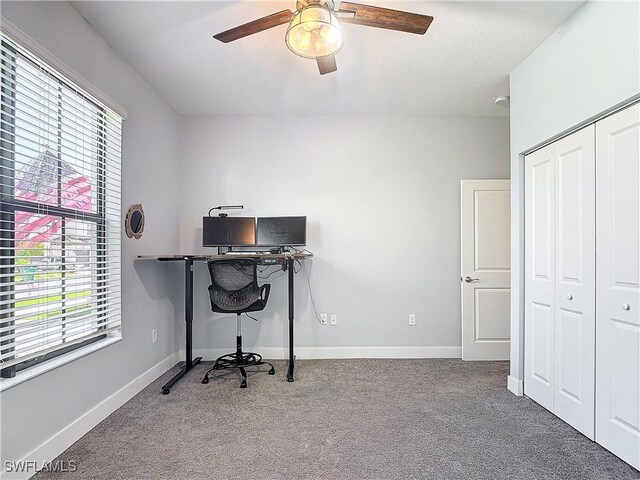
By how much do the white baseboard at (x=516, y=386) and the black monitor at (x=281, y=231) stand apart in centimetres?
229

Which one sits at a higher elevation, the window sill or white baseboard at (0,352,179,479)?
the window sill

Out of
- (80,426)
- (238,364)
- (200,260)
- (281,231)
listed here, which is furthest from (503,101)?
(80,426)

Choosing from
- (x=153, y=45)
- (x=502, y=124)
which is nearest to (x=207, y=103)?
(x=153, y=45)

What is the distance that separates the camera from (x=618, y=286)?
2.06m

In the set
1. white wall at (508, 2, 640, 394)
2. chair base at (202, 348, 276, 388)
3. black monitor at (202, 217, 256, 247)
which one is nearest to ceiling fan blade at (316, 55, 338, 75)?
white wall at (508, 2, 640, 394)

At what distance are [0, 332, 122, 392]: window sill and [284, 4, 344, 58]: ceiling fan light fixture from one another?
2.28 metres

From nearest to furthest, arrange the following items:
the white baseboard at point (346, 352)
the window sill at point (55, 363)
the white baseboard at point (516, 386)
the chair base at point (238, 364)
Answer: the window sill at point (55, 363) → the white baseboard at point (516, 386) → the chair base at point (238, 364) → the white baseboard at point (346, 352)

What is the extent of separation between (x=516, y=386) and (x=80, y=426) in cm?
320

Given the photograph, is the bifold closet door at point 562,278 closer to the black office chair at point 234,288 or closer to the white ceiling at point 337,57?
the white ceiling at point 337,57

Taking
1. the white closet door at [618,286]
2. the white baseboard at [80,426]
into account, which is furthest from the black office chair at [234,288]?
the white closet door at [618,286]

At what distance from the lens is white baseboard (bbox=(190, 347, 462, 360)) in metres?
4.04

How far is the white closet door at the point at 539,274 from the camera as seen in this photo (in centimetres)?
264

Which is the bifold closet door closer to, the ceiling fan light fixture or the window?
the ceiling fan light fixture

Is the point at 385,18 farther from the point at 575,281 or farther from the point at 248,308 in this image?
the point at 248,308
